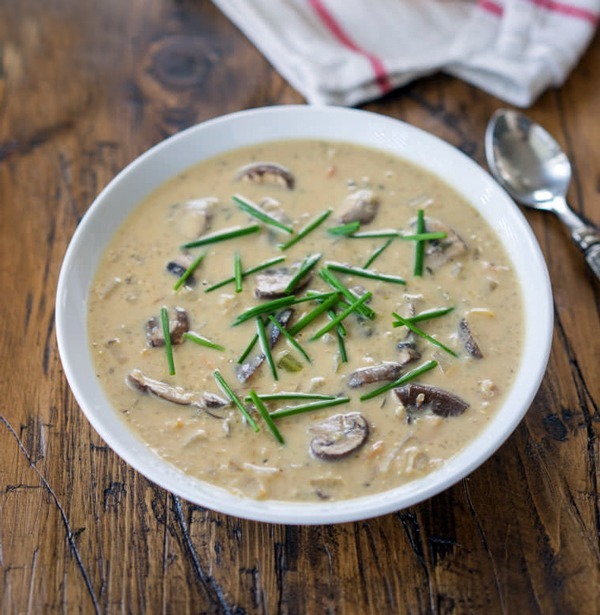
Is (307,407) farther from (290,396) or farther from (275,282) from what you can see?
(275,282)

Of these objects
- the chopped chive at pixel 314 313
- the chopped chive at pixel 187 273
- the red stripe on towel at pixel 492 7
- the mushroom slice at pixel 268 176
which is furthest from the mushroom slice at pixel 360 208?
the red stripe on towel at pixel 492 7

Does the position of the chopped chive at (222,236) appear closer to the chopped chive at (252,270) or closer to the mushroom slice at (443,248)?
the chopped chive at (252,270)

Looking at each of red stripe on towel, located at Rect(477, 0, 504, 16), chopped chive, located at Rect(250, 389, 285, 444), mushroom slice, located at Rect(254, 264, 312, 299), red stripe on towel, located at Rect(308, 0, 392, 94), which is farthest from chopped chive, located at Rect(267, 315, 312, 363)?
red stripe on towel, located at Rect(477, 0, 504, 16)

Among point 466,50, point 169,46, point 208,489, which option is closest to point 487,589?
point 208,489

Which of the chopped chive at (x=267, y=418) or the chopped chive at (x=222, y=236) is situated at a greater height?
the chopped chive at (x=222, y=236)

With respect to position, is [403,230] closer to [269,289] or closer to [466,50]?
[269,289]

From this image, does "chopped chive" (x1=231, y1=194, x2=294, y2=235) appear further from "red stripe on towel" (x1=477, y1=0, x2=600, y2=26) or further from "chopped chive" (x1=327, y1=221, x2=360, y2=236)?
"red stripe on towel" (x1=477, y1=0, x2=600, y2=26)

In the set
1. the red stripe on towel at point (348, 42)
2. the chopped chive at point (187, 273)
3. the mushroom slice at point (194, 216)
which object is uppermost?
the red stripe on towel at point (348, 42)
